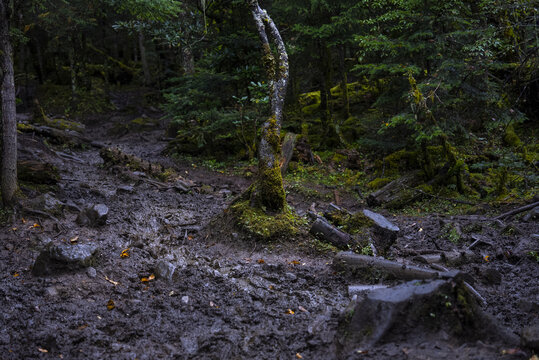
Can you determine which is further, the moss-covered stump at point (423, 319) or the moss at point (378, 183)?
the moss at point (378, 183)

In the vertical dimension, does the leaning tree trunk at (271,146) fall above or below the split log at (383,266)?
above

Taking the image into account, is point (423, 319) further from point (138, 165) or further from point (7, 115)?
point (138, 165)

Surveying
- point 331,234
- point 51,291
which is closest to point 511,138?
point 331,234

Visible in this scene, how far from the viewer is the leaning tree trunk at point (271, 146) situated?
6559 mm

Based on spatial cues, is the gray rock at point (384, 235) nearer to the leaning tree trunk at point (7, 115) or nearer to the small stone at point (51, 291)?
the small stone at point (51, 291)

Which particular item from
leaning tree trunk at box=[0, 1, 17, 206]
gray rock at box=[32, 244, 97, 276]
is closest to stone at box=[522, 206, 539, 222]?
gray rock at box=[32, 244, 97, 276]

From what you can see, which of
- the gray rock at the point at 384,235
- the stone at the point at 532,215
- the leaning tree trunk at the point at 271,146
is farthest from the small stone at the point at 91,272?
the stone at the point at 532,215

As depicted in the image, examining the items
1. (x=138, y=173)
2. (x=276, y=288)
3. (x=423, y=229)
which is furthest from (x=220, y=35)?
(x=276, y=288)

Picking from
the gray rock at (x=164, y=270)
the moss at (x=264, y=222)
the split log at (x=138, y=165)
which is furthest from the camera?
the split log at (x=138, y=165)

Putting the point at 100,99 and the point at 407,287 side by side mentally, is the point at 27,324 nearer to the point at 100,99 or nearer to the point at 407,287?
the point at 407,287

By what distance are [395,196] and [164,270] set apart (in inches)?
268

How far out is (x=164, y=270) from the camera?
5098 mm

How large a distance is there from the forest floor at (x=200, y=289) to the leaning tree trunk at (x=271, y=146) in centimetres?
82

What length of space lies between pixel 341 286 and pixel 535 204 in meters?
5.01
